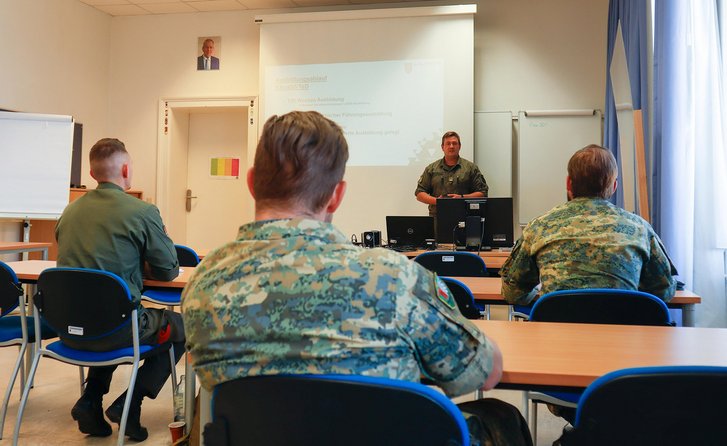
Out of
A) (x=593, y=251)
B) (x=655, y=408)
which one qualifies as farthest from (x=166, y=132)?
(x=655, y=408)

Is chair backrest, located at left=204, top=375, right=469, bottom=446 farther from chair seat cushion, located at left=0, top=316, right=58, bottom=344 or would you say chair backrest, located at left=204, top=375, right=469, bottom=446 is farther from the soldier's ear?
chair seat cushion, located at left=0, top=316, right=58, bottom=344

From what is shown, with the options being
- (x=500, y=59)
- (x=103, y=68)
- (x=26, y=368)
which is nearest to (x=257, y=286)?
(x=26, y=368)

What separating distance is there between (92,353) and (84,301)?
10.5 inches

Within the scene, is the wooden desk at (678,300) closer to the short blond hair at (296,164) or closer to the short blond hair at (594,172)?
the short blond hair at (594,172)

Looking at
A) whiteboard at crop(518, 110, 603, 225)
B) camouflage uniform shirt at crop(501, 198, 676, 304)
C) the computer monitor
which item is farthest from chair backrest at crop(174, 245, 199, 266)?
whiteboard at crop(518, 110, 603, 225)

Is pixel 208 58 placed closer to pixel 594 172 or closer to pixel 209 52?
pixel 209 52

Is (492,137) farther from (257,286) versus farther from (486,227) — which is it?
(257,286)

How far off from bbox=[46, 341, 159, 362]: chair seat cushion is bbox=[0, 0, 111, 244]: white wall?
408cm

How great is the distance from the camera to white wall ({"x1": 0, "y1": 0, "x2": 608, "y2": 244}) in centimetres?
602

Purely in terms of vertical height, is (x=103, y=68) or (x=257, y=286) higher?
(x=103, y=68)

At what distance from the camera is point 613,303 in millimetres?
1819

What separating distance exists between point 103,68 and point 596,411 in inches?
292

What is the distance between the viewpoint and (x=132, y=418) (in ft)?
8.35

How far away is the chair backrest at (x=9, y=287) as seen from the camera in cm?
247
